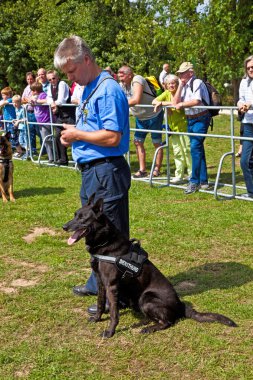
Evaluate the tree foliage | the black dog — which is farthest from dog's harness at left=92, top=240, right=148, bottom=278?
the tree foliage

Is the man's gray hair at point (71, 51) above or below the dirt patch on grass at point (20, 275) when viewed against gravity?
above

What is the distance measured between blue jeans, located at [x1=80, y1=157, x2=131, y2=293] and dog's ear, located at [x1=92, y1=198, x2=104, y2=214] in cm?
24

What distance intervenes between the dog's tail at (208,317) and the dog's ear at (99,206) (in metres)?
1.08

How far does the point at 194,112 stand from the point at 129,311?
4.78m

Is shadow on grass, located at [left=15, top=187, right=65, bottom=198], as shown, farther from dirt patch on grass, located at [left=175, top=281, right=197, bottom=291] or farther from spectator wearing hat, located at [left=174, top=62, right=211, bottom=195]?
dirt patch on grass, located at [left=175, top=281, right=197, bottom=291]

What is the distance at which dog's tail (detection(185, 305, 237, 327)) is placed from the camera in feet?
13.8

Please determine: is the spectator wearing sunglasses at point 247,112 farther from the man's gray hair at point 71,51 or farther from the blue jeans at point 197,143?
the man's gray hair at point 71,51

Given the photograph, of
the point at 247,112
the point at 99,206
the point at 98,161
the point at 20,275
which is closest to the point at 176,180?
the point at 247,112

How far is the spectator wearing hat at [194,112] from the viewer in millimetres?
8617

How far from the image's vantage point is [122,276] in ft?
14.1

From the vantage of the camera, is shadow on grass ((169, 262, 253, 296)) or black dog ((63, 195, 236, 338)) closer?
black dog ((63, 195, 236, 338))

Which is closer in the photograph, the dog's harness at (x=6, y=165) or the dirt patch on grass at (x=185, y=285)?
the dirt patch on grass at (x=185, y=285)

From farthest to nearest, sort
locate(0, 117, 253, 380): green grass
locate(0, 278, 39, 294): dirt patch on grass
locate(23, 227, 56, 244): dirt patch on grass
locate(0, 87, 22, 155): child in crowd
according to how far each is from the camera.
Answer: locate(0, 87, 22, 155): child in crowd, locate(23, 227, 56, 244): dirt patch on grass, locate(0, 278, 39, 294): dirt patch on grass, locate(0, 117, 253, 380): green grass

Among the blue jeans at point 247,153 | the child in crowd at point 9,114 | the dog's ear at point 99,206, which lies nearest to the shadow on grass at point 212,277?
the dog's ear at point 99,206
